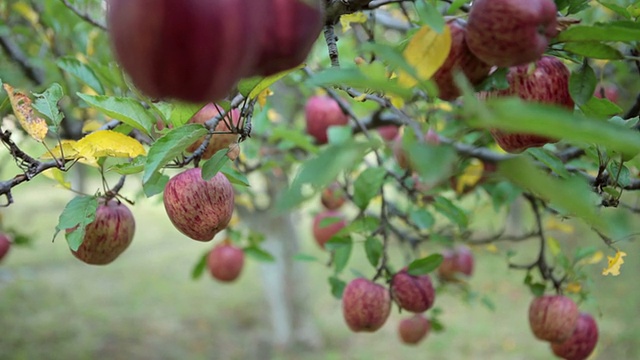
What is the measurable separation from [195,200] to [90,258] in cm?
32

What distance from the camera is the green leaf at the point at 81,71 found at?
1.13 metres

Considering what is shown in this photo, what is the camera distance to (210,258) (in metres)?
2.13

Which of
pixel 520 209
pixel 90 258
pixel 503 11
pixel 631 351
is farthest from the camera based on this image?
pixel 520 209

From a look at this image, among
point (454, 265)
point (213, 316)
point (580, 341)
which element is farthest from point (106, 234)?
point (213, 316)

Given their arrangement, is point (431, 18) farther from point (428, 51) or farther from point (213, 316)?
point (213, 316)

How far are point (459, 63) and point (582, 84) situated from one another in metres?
0.16

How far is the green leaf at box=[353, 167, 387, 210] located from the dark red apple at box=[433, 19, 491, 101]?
64 centimetres

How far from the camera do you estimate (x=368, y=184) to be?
4.36ft

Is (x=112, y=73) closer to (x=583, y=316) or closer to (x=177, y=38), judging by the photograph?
(x=177, y=38)

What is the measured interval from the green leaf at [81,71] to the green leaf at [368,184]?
0.63 meters

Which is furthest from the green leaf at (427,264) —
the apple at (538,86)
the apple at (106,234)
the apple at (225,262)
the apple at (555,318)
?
the apple at (225,262)

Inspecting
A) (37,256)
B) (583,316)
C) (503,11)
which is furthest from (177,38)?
(37,256)

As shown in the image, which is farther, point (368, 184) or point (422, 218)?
point (422, 218)

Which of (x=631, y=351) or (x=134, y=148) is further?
(x=631, y=351)
